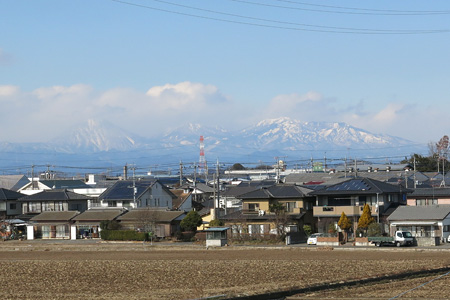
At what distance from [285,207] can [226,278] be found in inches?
1115

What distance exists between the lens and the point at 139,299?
→ 19.6 meters

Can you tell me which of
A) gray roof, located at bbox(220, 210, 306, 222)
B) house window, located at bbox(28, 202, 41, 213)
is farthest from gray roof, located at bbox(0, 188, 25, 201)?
gray roof, located at bbox(220, 210, 306, 222)

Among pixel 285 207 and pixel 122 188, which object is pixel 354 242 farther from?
pixel 122 188

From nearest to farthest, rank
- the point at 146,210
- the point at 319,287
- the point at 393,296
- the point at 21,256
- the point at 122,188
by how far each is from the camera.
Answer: the point at 393,296 → the point at 319,287 → the point at 21,256 → the point at 146,210 → the point at 122,188

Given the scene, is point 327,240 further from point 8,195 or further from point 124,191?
point 8,195

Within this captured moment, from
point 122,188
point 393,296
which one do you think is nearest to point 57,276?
point 393,296

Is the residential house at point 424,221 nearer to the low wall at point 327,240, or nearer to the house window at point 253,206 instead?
the low wall at point 327,240

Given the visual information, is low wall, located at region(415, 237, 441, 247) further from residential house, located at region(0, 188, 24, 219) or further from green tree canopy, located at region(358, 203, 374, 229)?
residential house, located at region(0, 188, 24, 219)

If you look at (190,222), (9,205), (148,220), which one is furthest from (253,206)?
(9,205)

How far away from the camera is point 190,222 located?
53.8 meters

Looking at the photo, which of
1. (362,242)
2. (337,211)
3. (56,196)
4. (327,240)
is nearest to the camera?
(362,242)

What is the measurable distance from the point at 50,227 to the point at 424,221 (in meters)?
30.2

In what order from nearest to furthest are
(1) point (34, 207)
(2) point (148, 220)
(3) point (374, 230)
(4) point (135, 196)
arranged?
(3) point (374, 230) → (2) point (148, 220) → (4) point (135, 196) → (1) point (34, 207)

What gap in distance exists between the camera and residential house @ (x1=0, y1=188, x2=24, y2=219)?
68.4 meters
